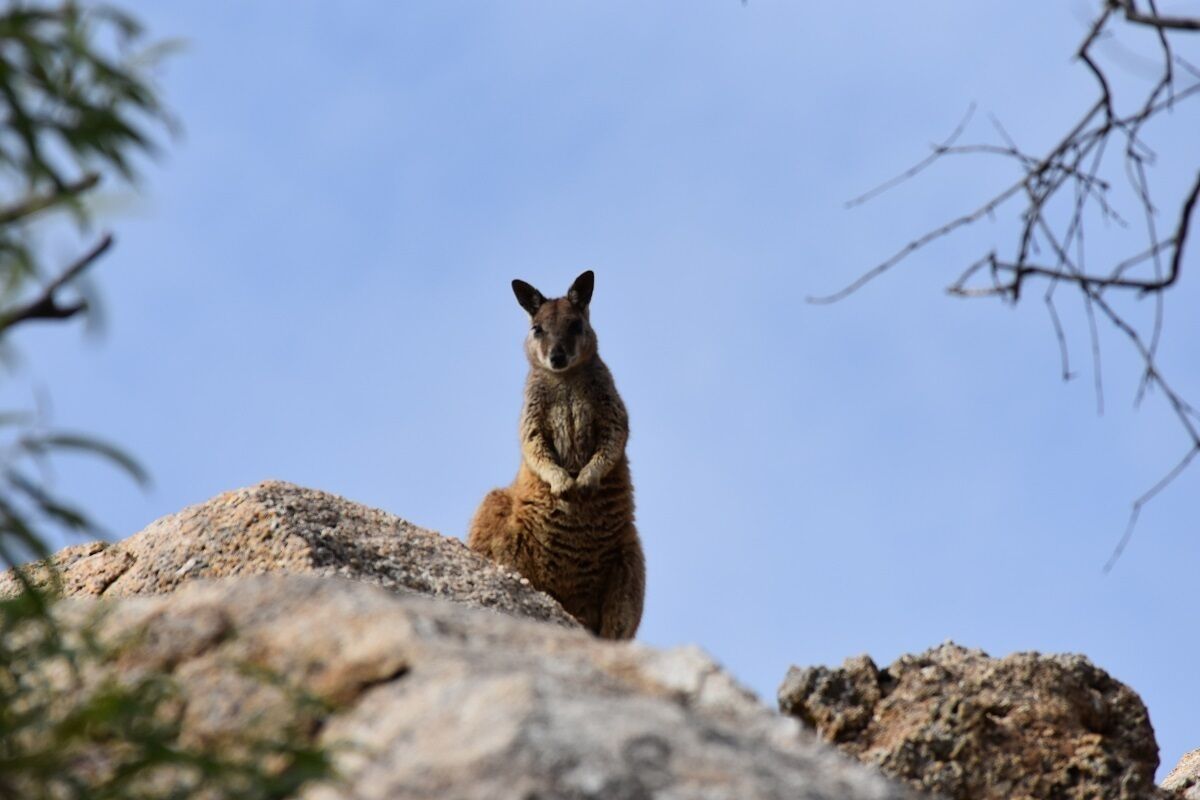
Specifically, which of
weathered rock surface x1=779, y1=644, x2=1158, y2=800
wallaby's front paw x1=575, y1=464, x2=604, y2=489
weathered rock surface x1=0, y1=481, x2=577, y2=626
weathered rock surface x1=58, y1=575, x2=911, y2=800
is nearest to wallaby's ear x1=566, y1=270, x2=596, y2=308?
wallaby's front paw x1=575, y1=464, x2=604, y2=489

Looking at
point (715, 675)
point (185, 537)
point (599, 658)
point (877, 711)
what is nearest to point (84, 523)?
point (599, 658)

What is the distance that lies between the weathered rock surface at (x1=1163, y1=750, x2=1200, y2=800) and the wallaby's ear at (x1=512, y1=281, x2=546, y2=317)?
622 cm

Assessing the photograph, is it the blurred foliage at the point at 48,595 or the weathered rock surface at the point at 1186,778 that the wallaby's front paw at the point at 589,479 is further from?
the blurred foliage at the point at 48,595

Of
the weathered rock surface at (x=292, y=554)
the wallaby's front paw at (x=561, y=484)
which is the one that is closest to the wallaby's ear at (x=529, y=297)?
the wallaby's front paw at (x=561, y=484)

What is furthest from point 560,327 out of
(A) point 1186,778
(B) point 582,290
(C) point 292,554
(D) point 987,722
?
(D) point 987,722

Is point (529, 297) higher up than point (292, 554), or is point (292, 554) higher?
point (529, 297)

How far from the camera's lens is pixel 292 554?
8539mm

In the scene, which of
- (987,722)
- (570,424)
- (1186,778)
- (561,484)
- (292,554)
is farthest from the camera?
(570,424)

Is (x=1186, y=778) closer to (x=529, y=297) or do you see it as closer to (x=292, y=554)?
(x=292, y=554)

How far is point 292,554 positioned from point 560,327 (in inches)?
181

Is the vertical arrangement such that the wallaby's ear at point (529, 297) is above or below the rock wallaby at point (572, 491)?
above

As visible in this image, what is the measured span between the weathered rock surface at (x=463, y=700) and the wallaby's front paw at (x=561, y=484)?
7418 millimetres

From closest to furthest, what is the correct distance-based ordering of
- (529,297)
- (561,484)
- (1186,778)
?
(1186,778), (561,484), (529,297)

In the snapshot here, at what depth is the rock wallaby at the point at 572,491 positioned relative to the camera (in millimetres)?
12094
